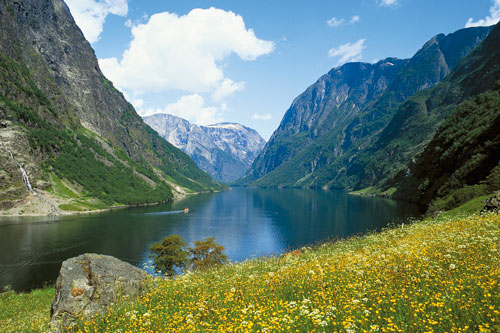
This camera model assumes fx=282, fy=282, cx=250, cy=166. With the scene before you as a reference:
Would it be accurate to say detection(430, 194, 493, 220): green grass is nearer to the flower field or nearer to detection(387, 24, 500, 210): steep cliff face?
detection(387, 24, 500, 210): steep cliff face

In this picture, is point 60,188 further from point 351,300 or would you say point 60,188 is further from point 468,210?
point 351,300

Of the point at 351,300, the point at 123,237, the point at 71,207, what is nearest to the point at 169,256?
the point at 123,237

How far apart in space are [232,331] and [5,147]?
643 feet

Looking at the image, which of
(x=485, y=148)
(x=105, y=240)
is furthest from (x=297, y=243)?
(x=105, y=240)

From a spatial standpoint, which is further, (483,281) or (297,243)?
(297,243)

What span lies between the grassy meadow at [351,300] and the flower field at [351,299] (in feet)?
0.08

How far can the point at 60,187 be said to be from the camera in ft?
556

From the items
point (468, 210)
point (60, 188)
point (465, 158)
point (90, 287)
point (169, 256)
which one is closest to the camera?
point (90, 287)

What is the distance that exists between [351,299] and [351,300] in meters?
0.15

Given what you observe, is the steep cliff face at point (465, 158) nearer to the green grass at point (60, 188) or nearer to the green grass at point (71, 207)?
the green grass at point (71, 207)

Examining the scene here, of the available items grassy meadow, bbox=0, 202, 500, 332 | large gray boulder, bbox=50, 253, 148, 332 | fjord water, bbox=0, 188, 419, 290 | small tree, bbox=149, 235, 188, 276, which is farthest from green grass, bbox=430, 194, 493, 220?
small tree, bbox=149, 235, 188, 276

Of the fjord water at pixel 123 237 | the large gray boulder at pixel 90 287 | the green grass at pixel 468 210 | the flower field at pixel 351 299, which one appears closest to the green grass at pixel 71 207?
the fjord water at pixel 123 237

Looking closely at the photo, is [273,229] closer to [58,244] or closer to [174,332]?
[58,244]

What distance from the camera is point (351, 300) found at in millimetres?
8008
